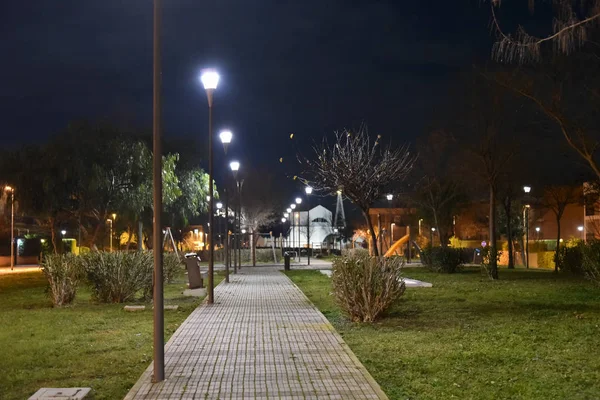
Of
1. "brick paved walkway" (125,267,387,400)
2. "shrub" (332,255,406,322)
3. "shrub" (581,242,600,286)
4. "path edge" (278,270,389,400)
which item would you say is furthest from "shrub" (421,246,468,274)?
"path edge" (278,270,389,400)

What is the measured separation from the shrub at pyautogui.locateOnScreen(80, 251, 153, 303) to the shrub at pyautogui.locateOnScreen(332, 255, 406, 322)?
7676mm

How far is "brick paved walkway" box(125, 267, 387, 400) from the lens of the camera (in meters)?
8.48

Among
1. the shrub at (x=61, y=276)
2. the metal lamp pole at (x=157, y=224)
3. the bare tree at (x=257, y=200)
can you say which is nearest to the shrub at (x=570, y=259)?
the shrub at (x=61, y=276)

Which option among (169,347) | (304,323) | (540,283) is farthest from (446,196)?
(169,347)

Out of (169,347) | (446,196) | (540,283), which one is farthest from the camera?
(446,196)

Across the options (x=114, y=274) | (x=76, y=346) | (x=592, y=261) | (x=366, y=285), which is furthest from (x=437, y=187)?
(x=76, y=346)

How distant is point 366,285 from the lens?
15172mm

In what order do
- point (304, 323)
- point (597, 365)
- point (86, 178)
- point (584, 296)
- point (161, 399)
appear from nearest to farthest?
point (161, 399), point (597, 365), point (304, 323), point (584, 296), point (86, 178)

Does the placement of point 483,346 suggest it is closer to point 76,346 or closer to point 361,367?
point 361,367

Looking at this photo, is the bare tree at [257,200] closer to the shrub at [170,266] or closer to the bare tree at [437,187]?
the bare tree at [437,187]

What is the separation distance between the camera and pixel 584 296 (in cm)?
2102

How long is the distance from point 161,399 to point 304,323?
7.39m

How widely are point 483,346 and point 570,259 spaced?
81.9ft

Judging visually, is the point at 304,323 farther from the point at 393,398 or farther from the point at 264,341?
the point at 393,398
